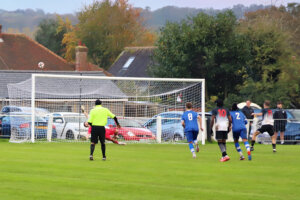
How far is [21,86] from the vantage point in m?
32.6

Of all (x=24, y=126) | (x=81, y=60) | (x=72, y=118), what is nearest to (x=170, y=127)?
(x=72, y=118)

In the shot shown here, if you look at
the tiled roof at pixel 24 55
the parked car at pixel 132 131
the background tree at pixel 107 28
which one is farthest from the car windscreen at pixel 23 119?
the background tree at pixel 107 28

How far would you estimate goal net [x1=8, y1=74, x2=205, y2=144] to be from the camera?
31266 mm

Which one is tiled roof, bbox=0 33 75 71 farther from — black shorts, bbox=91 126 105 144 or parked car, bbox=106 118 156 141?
black shorts, bbox=91 126 105 144

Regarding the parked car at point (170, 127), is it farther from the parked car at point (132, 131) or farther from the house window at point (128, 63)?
the house window at point (128, 63)

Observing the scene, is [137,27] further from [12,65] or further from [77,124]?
[77,124]

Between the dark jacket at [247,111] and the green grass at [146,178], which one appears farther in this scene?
the dark jacket at [247,111]

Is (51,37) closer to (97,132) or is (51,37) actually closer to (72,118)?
(72,118)

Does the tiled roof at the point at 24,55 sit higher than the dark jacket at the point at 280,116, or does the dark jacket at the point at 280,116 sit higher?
the tiled roof at the point at 24,55

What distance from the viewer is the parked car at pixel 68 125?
103 feet

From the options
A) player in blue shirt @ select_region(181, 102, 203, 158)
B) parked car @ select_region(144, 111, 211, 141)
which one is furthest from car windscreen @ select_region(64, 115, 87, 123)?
player in blue shirt @ select_region(181, 102, 203, 158)

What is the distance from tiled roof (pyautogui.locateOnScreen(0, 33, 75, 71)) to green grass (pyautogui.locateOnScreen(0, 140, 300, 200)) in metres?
42.0

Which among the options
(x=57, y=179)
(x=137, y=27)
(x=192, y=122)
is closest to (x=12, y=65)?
(x=137, y=27)

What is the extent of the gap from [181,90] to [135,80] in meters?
2.28
